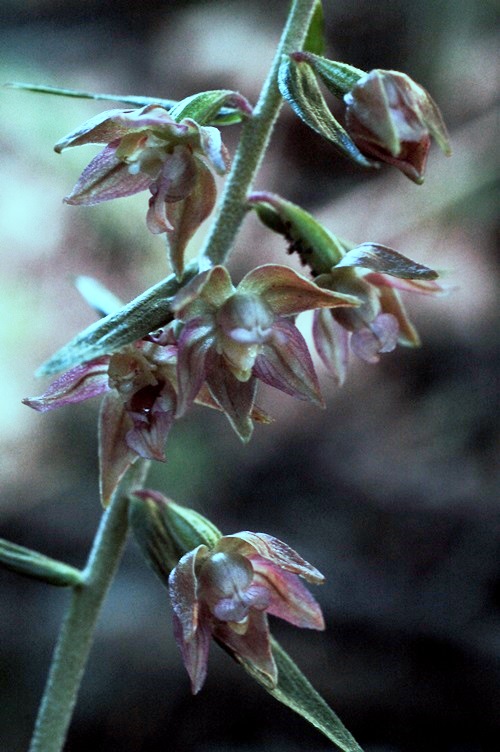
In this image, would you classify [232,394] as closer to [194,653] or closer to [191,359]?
[191,359]

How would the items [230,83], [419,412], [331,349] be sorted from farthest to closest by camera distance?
1. [230,83]
2. [419,412]
3. [331,349]

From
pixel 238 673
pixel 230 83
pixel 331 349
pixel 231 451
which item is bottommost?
pixel 238 673

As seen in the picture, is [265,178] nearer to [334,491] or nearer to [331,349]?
[334,491]

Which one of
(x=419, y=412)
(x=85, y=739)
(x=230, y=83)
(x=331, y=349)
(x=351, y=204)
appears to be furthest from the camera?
(x=230, y=83)

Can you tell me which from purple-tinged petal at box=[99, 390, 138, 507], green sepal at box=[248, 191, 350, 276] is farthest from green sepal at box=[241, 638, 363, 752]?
green sepal at box=[248, 191, 350, 276]

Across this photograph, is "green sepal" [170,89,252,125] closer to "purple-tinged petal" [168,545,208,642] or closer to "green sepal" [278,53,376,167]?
"green sepal" [278,53,376,167]

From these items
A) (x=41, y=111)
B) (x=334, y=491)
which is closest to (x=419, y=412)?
(x=334, y=491)

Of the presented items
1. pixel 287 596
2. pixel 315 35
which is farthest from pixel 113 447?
pixel 315 35
